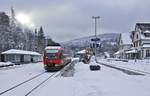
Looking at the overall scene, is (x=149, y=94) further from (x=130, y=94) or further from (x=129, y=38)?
(x=129, y=38)

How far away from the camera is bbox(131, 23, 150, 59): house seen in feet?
257

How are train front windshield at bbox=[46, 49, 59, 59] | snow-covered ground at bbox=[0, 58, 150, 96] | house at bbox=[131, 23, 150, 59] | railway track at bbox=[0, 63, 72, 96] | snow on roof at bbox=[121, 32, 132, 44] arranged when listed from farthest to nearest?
snow on roof at bbox=[121, 32, 132, 44]
house at bbox=[131, 23, 150, 59]
train front windshield at bbox=[46, 49, 59, 59]
railway track at bbox=[0, 63, 72, 96]
snow-covered ground at bbox=[0, 58, 150, 96]

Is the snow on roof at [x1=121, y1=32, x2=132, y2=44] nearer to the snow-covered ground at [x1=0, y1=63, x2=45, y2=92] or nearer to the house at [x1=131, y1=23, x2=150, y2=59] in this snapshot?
the house at [x1=131, y1=23, x2=150, y2=59]

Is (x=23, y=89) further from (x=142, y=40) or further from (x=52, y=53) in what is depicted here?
(x=142, y=40)

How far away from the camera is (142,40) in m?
80.7

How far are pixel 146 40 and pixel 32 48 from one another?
60103mm

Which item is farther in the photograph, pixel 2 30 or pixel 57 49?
pixel 2 30

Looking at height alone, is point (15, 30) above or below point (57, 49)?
above

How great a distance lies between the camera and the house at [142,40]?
7819cm

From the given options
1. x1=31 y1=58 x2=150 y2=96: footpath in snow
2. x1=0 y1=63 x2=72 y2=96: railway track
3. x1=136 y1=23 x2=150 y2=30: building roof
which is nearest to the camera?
x1=31 y1=58 x2=150 y2=96: footpath in snow

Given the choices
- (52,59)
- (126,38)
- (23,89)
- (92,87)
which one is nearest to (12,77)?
(23,89)

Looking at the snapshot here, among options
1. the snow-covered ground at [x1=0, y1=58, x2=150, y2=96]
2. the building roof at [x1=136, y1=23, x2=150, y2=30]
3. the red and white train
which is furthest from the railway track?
the building roof at [x1=136, y1=23, x2=150, y2=30]

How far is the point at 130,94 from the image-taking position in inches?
556

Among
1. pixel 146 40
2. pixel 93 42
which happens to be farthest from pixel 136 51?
pixel 93 42
